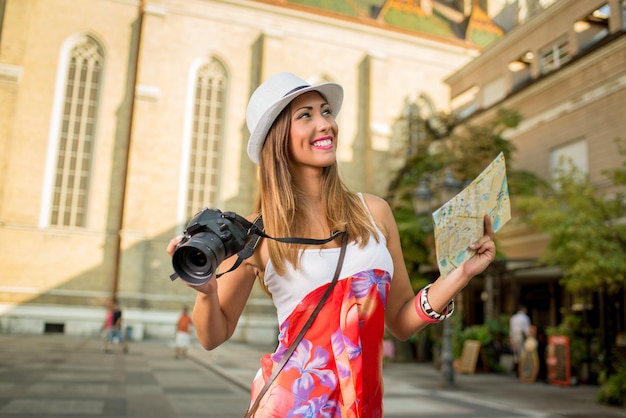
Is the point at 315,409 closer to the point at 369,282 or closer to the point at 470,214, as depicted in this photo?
the point at 369,282

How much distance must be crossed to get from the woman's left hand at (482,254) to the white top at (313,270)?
29 centimetres

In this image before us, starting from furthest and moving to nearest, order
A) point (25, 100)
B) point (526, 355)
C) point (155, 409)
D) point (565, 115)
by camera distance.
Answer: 1. point (25, 100)
2. point (565, 115)
3. point (526, 355)
4. point (155, 409)

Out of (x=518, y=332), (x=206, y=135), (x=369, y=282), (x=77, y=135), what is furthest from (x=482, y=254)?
(x=77, y=135)

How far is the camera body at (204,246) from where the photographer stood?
151cm

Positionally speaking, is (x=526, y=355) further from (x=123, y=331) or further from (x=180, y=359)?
(x=123, y=331)

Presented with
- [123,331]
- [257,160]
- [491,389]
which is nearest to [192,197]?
[123,331]

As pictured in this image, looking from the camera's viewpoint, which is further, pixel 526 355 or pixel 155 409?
pixel 526 355

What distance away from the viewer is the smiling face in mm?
1985

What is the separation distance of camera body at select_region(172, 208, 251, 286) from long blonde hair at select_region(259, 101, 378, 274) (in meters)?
0.23

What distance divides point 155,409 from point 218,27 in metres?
25.2

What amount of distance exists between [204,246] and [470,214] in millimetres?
892

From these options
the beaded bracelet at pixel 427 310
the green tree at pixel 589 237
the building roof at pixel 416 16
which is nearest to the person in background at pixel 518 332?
the green tree at pixel 589 237

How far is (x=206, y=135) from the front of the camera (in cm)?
2973

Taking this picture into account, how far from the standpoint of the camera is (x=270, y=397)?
168 centimetres
